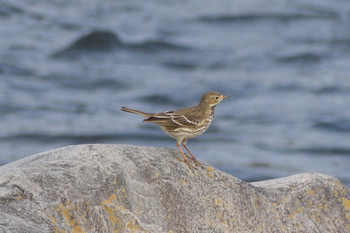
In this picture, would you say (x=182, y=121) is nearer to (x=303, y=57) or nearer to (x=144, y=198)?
(x=144, y=198)

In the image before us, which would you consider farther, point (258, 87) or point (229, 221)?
point (258, 87)

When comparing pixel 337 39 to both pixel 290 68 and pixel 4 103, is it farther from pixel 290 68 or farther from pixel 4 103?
pixel 4 103

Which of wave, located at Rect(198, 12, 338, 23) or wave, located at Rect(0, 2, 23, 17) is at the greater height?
wave, located at Rect(198, 12, 338, 23)

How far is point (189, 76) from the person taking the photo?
23328 millimetres

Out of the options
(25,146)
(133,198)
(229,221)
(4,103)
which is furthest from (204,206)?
(4,103)

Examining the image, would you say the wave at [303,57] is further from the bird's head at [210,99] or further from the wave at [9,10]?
the bird's head at [210,99]

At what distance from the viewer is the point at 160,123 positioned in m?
7.63

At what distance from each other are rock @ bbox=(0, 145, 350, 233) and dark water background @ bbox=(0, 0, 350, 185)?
370 inches

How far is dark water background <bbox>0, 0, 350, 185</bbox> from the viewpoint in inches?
747

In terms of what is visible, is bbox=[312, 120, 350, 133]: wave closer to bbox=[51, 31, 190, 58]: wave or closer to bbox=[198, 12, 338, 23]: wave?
bbox=[51, 31, 190, 58]: wave

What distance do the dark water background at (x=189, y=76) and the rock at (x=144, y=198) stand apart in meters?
9.40

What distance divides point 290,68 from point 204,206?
18.0 meters

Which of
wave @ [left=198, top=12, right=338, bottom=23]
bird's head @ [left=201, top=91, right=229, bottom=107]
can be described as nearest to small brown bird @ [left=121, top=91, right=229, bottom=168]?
bird's head @ [left=201, top=91, right=229, bottom=107]

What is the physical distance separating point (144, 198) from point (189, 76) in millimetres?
17200
